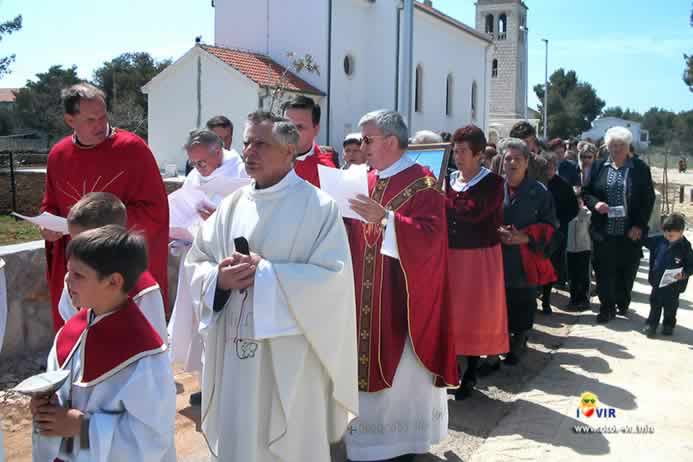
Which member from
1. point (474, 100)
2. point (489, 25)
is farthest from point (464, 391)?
point (489, 25)

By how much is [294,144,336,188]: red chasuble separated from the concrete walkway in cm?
213

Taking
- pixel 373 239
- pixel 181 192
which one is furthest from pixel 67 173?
pixel 373 239

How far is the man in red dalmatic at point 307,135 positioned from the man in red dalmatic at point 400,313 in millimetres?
897

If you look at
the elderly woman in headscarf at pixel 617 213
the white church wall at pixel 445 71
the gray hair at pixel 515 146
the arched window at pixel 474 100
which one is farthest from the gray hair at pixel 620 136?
the arched window at pixel 474 100

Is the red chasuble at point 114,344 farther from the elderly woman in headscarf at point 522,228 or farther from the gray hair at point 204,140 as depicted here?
the elderly woman in headscarf at point 522,228

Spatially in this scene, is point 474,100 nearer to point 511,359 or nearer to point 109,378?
point 511,359

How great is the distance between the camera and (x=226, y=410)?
10.5 ft

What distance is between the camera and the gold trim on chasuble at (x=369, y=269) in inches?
158

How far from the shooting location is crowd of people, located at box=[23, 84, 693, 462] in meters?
2.28

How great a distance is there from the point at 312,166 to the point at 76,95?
5.62 feet

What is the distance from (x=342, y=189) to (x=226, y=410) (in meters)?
1.35

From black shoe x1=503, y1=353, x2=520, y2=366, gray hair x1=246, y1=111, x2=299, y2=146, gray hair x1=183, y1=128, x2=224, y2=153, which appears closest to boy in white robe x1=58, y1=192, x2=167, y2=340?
gray hair x1=246, y1=111, x2=299, y2=146

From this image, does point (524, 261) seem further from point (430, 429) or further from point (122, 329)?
point (122, 329)

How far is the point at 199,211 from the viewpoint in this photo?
16.0 ft
